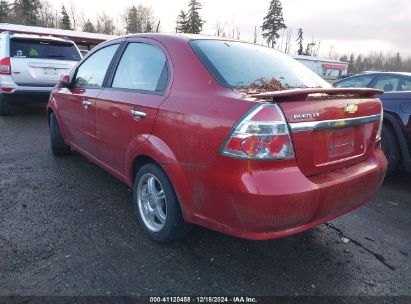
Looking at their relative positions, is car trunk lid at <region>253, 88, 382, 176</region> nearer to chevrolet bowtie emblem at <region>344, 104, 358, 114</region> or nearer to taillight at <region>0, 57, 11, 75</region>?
chevrolet bowtie emblem at <region>344, 104, 358, 114</region>

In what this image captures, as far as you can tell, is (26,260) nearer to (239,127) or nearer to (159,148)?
(159,148)

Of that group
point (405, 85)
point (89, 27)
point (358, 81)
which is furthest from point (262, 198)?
point (89, 27)

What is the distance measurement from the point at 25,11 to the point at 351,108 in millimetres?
66572

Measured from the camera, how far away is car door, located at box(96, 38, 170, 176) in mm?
2689

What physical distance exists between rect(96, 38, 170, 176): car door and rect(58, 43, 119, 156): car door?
8.0 inches

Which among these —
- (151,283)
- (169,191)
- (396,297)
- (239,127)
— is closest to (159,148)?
(169,191)

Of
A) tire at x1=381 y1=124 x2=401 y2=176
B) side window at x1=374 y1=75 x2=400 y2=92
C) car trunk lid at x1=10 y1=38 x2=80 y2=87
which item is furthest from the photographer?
car trunk lid at x1=10 y1=38 x2=80 y2=87

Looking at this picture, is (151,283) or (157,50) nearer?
(151,283)

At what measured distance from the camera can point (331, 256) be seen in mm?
2752

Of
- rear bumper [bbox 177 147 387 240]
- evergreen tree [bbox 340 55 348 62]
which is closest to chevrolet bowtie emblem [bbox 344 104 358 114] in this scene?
rear bumper [bbox 177 147 387 240]

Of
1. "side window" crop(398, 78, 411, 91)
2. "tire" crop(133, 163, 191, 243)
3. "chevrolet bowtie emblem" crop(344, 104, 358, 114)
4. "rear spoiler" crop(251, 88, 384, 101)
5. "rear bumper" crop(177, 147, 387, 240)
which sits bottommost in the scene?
"tire" crop(133, 163, 191, 243)

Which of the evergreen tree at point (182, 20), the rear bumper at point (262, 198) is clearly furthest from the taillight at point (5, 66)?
the evergreen tree at point (182, 20)

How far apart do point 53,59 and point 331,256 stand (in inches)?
284

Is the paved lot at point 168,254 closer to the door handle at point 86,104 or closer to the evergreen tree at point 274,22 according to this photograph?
the door handle at point 86,104
